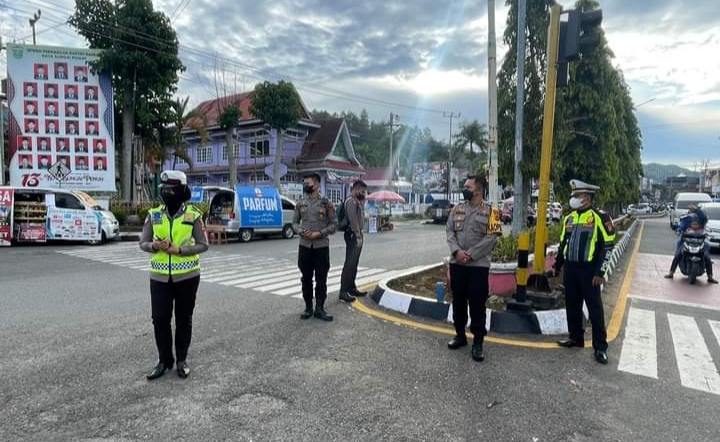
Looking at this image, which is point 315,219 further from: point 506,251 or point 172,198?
point 506,251

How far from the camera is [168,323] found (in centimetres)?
379

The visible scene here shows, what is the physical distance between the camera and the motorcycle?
8.73m

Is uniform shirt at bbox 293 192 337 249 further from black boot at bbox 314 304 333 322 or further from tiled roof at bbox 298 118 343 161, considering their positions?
tiled roof at bbox 298 118 343 161

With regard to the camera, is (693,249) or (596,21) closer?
(596,21)

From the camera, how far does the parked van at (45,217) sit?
14.0 meters

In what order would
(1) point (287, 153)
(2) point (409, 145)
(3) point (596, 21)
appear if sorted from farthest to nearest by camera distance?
(2) point (409, 145), (1) point (287, 153), (3) point (596, 21)

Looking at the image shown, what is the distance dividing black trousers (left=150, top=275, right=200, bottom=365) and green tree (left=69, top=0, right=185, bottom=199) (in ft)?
64.7

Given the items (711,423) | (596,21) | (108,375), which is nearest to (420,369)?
(711,423)

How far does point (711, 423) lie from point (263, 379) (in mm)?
3416

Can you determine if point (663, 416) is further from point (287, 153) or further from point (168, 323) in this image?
point (287, 153)

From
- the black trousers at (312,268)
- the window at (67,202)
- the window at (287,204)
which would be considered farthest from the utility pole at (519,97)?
the window at (67,202)

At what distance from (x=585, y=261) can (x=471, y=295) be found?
123 centimetres

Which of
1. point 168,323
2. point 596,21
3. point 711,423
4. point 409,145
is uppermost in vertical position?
point 409,145

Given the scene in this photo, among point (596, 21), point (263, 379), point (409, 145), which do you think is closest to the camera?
point (263, 379)
